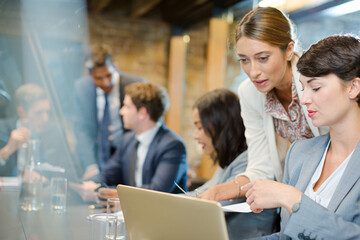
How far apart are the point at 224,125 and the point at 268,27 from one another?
68 centimetres

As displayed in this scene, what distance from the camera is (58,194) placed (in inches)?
64.2

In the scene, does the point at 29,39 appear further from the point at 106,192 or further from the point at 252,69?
the point at 252,69

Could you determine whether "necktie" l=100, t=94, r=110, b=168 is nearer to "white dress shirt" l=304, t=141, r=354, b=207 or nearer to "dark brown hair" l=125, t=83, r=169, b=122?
"dark brown hair" l=125, t=83, r=169, b=122

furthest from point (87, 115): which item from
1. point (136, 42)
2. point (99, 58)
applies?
point (136, 42)

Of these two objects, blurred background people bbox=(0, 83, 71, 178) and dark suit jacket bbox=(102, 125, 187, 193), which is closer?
blurred background people bbox=(0, 83, 71, 178)

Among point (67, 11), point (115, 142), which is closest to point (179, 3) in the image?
point (115, 142)

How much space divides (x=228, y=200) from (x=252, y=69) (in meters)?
0.51

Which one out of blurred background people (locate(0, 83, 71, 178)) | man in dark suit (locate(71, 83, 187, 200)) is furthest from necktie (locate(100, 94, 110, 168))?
blurred background people (locate(0, 83, 71, 178))

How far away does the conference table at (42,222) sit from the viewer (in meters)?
1.19

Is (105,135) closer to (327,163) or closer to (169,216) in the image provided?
(327,163)

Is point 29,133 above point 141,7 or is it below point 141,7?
below

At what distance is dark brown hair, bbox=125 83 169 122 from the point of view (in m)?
2.80

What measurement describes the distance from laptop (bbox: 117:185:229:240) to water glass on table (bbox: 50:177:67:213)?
594 millimetres

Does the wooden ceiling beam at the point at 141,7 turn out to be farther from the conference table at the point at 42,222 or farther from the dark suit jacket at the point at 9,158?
the conference table at the point at 42,222
